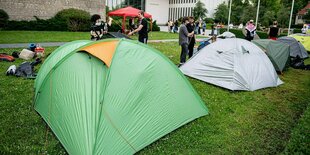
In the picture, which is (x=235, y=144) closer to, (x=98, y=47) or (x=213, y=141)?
(x=213, y=141)

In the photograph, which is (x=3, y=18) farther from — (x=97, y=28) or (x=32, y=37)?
(x=97, y=28)

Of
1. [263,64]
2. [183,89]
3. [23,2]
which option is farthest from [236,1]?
[183,89]

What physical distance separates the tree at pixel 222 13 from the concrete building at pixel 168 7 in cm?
317

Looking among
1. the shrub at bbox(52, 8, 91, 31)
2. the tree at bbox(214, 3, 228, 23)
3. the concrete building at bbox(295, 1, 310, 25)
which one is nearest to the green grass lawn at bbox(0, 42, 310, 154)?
the shrub at bbox(52, 8, 91, 31)

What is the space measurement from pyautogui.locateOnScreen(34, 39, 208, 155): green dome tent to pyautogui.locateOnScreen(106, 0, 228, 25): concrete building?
2022 inches

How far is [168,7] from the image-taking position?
61938mm

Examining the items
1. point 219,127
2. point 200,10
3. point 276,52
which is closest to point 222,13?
point 200,10

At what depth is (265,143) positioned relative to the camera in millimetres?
4129

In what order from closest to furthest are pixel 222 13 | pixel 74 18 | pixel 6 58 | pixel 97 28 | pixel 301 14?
1. pixel 97 28
2. pixel 6 58
3. pixel 74 18
4. pixel 222 13
5. pixel 301 14

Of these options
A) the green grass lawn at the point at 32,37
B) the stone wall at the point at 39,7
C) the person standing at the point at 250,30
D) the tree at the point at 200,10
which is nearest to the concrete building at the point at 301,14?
the tree at the point at 200,10

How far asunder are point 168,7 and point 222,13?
15.1 m

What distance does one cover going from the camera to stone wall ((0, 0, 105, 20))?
20.9 meters

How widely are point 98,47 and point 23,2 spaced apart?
21555 mm

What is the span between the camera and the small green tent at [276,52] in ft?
28.9
